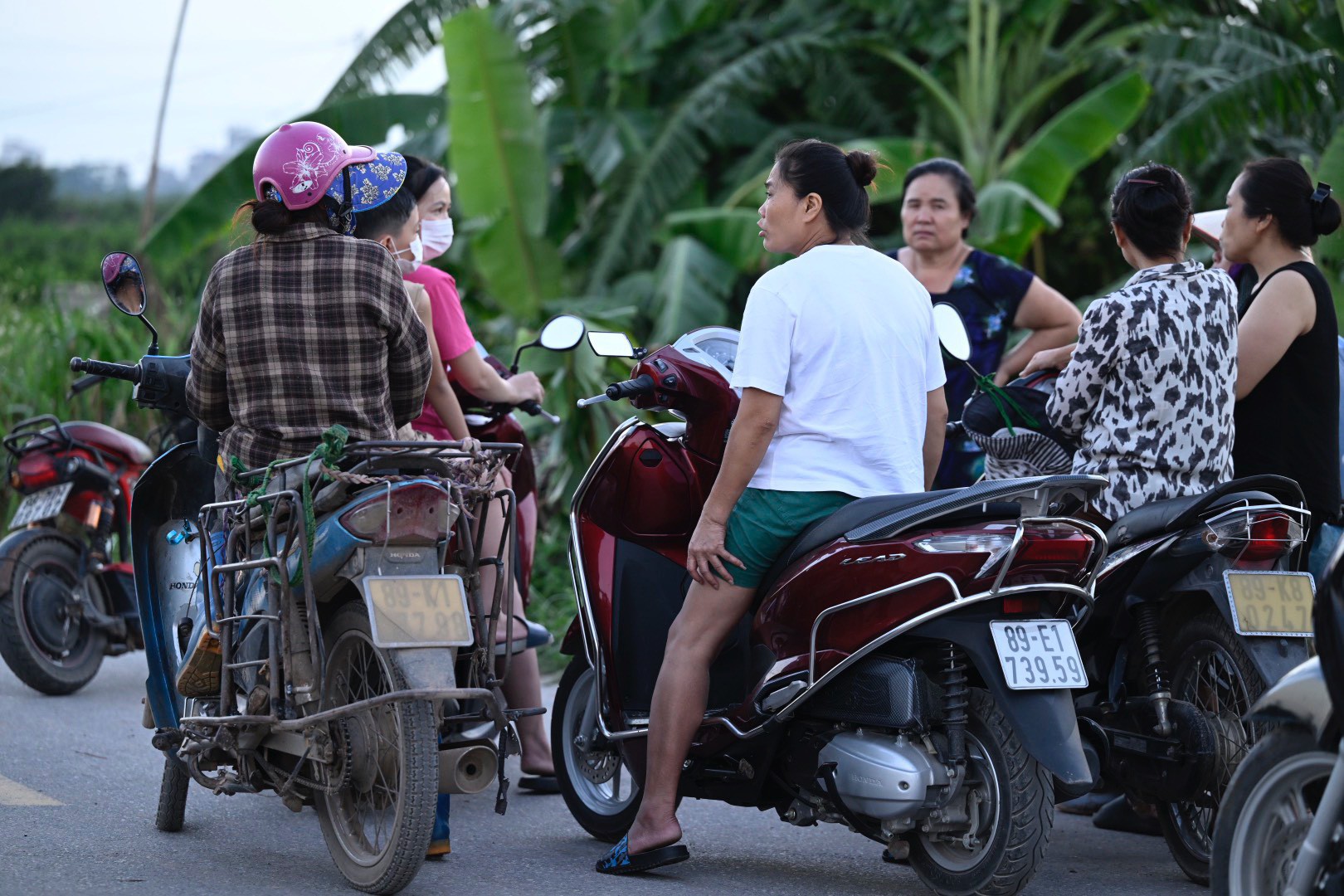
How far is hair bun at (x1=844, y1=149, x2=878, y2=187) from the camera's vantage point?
4.16m

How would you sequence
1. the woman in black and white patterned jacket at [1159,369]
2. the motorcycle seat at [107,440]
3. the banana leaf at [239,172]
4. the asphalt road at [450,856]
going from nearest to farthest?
the asphalt road at [450,856] < the woman in black and white patterned jacket at [1159,369] < the motorcycle seat at [107,440] < the banana leaf at [239,172]

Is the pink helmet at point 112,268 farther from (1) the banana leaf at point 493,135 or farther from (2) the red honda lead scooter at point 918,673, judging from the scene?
(1) the banana leaf at point 493,135

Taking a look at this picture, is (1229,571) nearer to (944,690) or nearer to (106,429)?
(944,690)

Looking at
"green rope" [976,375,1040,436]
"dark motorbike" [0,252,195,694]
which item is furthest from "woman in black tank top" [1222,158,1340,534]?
"dark motorbike" [0,252,195,694]

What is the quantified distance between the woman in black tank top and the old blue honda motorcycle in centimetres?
222

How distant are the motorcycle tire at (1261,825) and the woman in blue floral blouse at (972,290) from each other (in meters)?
2.78

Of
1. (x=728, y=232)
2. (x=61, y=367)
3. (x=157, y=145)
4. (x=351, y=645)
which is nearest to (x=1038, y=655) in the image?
(x=351, y=645)

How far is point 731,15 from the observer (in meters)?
15.1

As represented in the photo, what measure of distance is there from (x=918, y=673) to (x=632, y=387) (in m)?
1.09

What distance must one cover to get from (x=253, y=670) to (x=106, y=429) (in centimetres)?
380

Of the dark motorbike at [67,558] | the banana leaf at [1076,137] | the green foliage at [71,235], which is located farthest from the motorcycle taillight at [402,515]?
the green foliage at [71,235]

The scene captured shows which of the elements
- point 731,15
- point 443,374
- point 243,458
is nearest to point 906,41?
point 731,15

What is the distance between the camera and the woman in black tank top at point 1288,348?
14.9ft

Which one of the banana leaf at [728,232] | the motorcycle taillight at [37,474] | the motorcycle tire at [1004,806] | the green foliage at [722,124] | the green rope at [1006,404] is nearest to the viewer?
the motorcycle tire at [1004,806]
